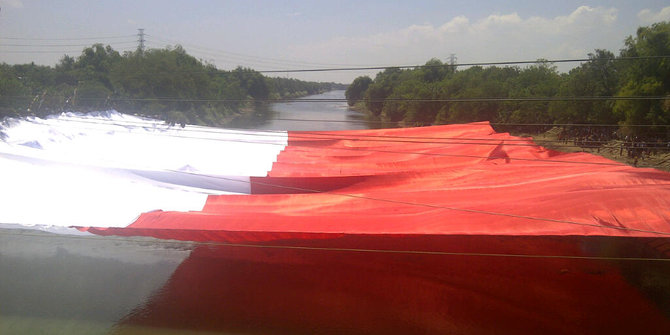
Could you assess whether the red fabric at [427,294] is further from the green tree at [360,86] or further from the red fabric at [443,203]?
the green tree at [360,86]

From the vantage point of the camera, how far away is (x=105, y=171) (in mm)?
4395

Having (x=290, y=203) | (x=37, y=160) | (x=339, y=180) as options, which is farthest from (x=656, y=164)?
(x=37, y=160)

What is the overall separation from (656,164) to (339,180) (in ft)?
20.7

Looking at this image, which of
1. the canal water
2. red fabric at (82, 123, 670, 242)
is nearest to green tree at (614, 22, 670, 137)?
red fabric at (82, 123, 670, 242)

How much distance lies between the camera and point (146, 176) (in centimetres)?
454

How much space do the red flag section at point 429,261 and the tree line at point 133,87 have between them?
3.36m

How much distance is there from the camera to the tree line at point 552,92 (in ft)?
28.6

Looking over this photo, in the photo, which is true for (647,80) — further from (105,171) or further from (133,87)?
(133,87)

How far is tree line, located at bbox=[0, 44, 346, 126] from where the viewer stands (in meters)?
7.06

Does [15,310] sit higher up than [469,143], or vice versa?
[469,143]

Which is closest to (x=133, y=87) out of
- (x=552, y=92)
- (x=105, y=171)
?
(x=105, y=171)

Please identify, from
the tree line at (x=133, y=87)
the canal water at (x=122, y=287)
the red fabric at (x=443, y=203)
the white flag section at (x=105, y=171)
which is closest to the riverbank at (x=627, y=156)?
the red fabric at (x=443, y=203)

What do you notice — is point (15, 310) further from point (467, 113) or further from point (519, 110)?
point (467, 113)

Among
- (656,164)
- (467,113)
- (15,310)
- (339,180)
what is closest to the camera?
(15,310)
